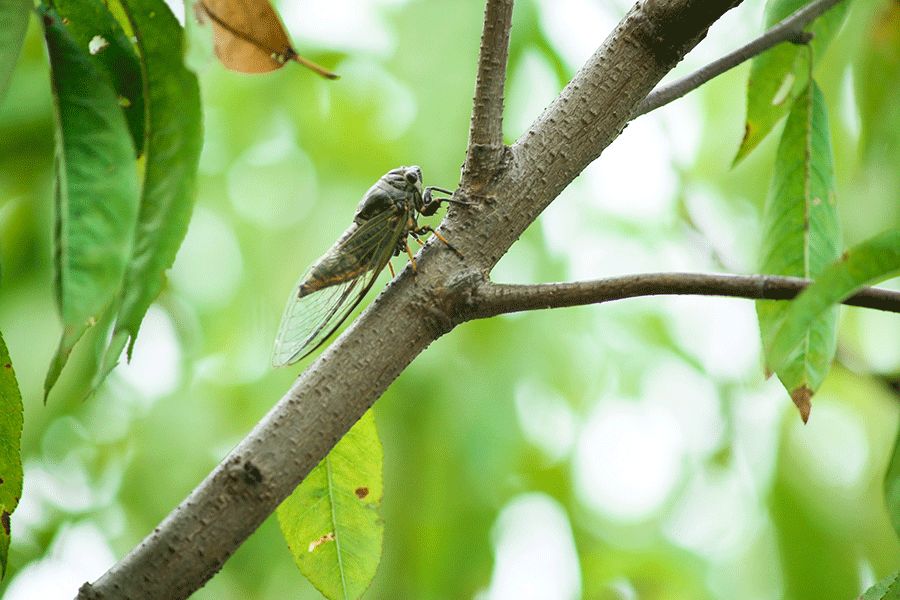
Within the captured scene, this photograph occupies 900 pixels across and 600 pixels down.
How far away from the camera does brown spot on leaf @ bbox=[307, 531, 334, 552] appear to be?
1.11m

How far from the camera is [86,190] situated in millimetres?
671

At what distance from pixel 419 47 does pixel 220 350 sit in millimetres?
853

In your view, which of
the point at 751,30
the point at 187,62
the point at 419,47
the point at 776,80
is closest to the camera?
the point at 187,62

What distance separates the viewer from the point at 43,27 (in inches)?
28.1

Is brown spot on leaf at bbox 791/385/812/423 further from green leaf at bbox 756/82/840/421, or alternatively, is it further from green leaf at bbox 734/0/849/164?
green leaf at bbox 734/0/849/164

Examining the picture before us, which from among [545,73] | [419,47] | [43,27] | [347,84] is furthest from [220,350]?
[43,27]

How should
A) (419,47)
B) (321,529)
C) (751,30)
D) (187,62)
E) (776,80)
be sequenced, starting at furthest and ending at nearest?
(751,30)
(419,47)
(776,80)
(321,529)
(187,62)

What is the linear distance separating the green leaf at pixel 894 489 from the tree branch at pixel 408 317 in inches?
19.4

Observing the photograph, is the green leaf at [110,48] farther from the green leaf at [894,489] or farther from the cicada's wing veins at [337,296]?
the green leaf at [894,489]

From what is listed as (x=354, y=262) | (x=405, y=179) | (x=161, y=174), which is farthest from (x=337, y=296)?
(x=161, y=174)

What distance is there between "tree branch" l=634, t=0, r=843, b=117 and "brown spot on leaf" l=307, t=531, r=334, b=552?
0.64m

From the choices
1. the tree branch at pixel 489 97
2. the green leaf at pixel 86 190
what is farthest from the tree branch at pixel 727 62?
the green leaf at pixel 86 190

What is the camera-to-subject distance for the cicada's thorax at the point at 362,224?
1.27 metres

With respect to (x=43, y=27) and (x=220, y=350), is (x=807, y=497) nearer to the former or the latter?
(x=220, y=350)
